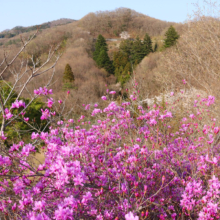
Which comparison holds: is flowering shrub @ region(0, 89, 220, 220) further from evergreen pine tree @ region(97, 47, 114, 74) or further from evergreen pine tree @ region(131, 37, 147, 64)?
evergreen pine tree @ region(131, 37, 147, 64)

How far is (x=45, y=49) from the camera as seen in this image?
40.5 metres

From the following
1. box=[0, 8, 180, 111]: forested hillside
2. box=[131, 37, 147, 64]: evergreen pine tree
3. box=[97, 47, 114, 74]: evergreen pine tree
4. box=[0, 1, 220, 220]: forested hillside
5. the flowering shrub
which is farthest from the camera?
box=[97, 47, 114, 74]: evergreen pine tree

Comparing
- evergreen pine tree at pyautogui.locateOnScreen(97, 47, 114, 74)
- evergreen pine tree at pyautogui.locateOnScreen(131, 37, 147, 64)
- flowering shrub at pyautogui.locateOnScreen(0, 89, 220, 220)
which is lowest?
flowering shrub at pyautogui.locateOnScreen(0, 89, 220, 220)

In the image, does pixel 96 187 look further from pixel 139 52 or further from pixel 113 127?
pixel 139 52

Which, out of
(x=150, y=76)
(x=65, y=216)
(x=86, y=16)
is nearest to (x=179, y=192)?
(x=65, y=216)

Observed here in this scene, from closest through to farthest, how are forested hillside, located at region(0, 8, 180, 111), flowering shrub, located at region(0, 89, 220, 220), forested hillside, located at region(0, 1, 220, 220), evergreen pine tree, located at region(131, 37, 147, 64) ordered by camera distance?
flowering shrub, located at region(0, 89, 220, 220)
forested hillside, located at region(0, 1, 220, 220)
forested hillside, located at region(0, 8, 180, 111)
evergreen pine tree, located at region(131, 37, 147, 64)

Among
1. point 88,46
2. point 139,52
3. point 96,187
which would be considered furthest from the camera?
point 88,46

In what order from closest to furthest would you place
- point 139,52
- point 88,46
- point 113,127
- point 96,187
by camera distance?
point 96,187
point 113,127
point 139,52
point 88,46

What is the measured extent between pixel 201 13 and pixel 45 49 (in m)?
36.8

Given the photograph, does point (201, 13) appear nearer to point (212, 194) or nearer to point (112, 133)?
point (112, 133)

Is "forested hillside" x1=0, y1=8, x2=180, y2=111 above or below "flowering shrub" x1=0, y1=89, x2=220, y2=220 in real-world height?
above

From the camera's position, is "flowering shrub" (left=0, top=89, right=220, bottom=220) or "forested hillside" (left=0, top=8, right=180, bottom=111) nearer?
"flowering shrub" (left=0, top=89, right=220, bottom=220)

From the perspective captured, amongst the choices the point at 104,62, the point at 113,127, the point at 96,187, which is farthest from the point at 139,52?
the point at 96,187

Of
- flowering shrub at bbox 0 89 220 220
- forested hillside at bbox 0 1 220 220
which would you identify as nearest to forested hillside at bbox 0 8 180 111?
forested hillside at bbox 0 1 220 220
